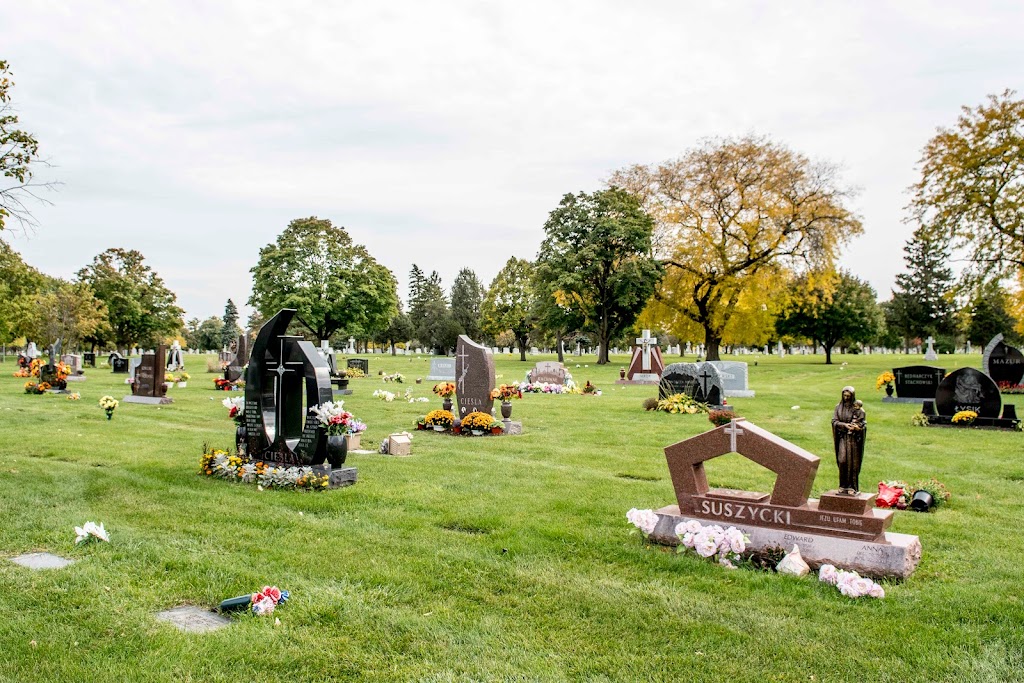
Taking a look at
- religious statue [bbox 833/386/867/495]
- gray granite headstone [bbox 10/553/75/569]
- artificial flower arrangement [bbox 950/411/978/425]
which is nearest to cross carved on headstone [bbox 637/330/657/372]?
artificial flower arrangement [bbox 950/411/978/425]

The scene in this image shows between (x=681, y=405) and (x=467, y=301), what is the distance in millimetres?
59369

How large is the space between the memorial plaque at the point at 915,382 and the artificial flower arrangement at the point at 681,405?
7272 millimetres

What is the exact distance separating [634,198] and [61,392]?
1362 inches

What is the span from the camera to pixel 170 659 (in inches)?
172

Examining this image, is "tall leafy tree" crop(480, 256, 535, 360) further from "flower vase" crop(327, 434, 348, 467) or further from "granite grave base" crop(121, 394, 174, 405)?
"flower vase" crop(327, 434, 348, 467)

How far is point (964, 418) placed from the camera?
52.1ft

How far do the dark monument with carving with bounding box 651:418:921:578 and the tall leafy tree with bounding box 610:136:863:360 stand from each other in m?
36.1

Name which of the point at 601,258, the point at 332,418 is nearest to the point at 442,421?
the point at 332,418

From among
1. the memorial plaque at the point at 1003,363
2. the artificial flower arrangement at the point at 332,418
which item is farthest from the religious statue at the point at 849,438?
the memorial plaque at the point at 1003,363

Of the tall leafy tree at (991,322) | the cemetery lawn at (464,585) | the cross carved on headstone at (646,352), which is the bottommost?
the cemetery lawn at (464,585)

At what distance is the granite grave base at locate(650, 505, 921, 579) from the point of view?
5816 mm

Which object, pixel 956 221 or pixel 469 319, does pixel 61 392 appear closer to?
pixel 956 221

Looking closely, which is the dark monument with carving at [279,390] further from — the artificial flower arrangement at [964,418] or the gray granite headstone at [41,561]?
the artificial flower arrangement at [964,418]

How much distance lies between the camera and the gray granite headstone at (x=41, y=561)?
602cm
